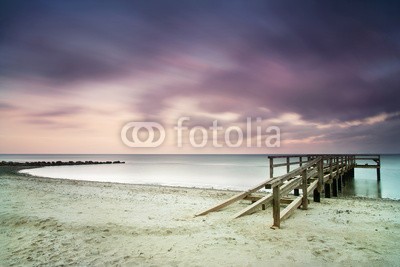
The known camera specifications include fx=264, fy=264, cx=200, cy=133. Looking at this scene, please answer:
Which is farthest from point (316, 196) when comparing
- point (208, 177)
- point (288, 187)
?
point (208, 177)

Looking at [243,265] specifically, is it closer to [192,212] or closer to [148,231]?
[148,231]

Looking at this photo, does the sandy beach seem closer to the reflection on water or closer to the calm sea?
the reflection on water

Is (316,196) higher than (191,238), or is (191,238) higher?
(316,196)

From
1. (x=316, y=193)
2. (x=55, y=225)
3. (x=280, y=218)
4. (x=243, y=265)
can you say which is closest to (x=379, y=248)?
(x=280, y=218)

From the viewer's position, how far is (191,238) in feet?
18.7

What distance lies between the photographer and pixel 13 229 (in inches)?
253

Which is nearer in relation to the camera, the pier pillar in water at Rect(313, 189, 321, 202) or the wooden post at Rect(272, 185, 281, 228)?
the wooden post at Rect(272, 185, 281, 228)

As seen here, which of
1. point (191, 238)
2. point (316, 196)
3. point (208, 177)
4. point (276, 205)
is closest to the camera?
point (191, 238)

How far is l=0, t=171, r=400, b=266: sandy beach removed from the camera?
4.64m

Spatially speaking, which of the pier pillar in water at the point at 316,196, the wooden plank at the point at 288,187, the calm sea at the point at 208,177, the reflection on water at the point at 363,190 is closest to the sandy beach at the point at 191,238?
the wooden plank at the point at 288,187

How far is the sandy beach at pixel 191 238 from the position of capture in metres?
4.64

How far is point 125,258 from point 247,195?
5.91 meters

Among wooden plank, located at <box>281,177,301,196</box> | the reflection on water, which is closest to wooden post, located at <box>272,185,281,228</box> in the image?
wooden plank, located at <box>281,177,301,196</box>

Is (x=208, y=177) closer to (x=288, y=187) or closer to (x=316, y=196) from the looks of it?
(x=316, y=196)
